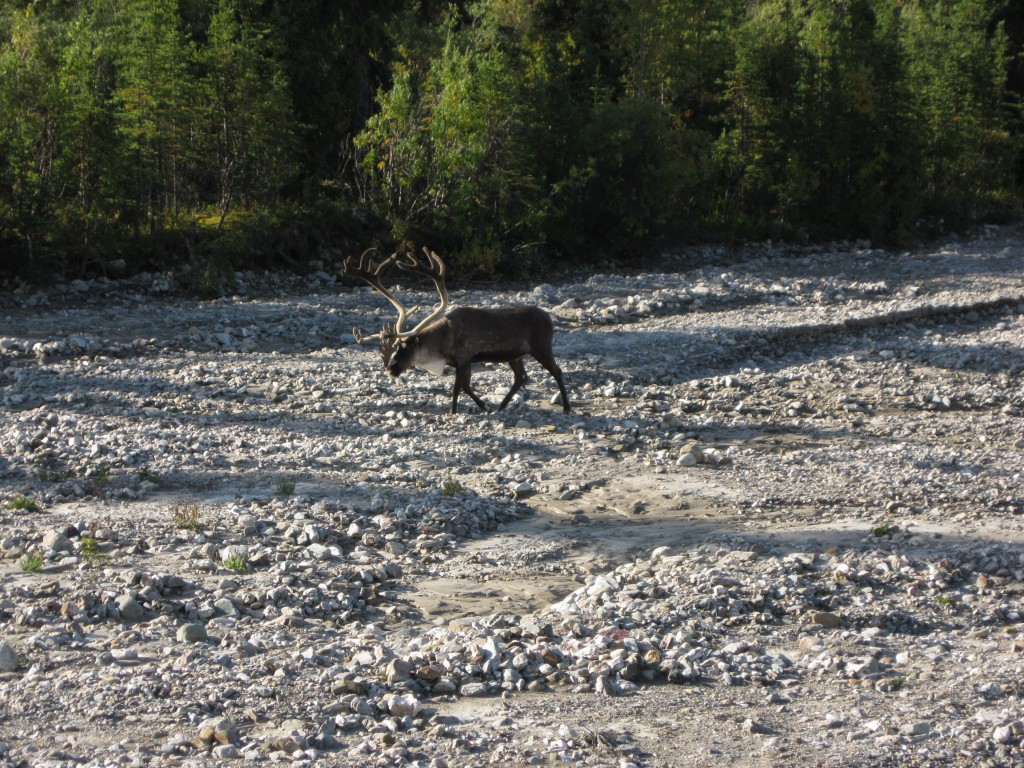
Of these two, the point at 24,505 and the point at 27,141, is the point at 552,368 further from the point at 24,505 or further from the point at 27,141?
the point at 27,141

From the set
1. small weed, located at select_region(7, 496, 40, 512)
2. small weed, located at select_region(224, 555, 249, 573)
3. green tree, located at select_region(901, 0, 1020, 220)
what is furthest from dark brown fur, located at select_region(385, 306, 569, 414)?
green tree, located at select_region(901, 0, 1020, 220)

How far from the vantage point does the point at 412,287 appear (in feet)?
78.2

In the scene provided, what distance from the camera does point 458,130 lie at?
2531cm

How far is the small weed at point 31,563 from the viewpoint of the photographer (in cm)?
881

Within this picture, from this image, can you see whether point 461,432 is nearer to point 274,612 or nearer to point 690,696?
point 274,612

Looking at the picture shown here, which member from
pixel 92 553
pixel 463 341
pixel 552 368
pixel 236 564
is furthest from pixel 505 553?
pixel 552 368

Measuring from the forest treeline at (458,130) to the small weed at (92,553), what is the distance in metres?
13.4

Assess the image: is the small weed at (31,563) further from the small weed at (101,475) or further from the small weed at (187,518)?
the small weed at (101,475)

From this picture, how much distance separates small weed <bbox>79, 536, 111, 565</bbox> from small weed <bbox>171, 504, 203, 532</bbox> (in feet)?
2.64

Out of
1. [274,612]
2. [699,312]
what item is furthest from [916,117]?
[274,612]

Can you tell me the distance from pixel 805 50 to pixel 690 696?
3141 cm

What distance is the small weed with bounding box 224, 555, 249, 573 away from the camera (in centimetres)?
898

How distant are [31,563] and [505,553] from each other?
372 centimetres

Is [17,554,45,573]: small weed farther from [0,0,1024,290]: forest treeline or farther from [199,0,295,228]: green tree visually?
[199,0,295,228]: green tree
